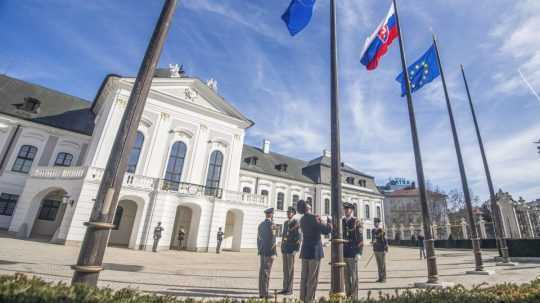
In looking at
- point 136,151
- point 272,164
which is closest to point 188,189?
point 136,151

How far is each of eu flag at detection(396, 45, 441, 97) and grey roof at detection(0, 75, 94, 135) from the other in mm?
23155

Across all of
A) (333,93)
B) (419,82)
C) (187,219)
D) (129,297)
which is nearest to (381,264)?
(333,93)

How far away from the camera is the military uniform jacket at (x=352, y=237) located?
5.53m

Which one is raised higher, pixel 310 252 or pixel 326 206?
pixel 326 206

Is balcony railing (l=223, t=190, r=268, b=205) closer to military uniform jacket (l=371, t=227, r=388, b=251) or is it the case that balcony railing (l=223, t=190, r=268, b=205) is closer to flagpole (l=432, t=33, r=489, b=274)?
military uniform jacket (l=371, t=227, r=388, b=251)

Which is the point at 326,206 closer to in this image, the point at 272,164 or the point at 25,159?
the point at 272,164

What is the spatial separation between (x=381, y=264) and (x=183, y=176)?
15064 millimetres

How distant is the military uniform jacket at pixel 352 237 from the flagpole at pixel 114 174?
452 centimetres

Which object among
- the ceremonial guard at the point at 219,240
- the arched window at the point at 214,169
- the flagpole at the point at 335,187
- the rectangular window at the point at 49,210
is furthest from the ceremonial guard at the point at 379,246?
the rectangular window at the point at 49,210

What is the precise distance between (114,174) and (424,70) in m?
10.2

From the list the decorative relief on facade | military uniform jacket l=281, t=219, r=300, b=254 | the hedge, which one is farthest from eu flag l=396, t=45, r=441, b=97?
the decorative relief on facade

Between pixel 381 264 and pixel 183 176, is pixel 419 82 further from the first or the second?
pixel 183 176

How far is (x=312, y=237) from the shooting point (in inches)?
178

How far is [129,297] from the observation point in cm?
228
